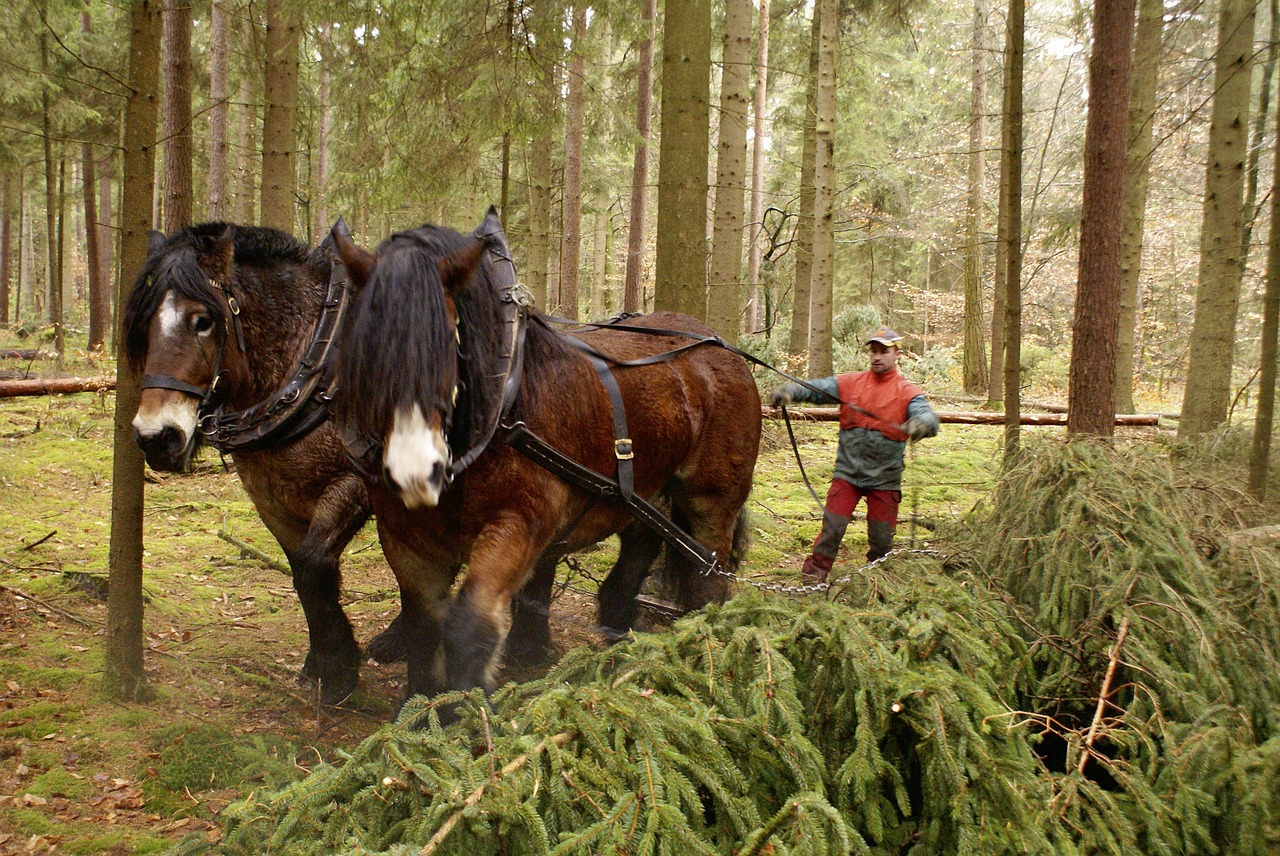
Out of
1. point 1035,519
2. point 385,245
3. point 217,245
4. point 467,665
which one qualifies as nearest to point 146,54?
point 217,245

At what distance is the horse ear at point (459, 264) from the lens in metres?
2.82

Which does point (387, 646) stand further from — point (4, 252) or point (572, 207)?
point (4, 252)

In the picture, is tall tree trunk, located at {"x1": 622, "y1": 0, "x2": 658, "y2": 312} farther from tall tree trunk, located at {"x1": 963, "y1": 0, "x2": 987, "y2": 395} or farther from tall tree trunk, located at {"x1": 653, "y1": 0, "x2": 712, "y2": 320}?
tall tree trunk, located at {"x1": 653, "y1": 0, "x2": 712, "y2": 320}

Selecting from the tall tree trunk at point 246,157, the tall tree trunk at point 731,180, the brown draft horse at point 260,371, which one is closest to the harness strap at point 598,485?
the brown draft horse at point 260,371

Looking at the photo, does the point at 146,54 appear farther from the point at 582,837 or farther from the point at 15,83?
the point at 15,83

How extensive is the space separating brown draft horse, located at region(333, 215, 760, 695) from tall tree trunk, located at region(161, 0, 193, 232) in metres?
1.75

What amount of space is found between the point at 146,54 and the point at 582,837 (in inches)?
153

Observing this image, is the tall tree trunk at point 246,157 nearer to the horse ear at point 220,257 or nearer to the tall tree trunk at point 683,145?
the tall tree trunk at point 683,145

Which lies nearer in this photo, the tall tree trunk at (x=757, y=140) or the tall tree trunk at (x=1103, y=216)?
the tall tree trunk at (x=1103, y=216)

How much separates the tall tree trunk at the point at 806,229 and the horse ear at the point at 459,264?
11543mm

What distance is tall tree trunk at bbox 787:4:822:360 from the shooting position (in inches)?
550

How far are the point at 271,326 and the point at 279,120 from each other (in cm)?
445

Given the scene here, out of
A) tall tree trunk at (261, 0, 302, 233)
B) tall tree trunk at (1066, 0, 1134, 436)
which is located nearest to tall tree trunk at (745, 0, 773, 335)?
tall tree trunk at (261, 0, 302, 233)

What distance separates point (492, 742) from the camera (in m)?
2.01
